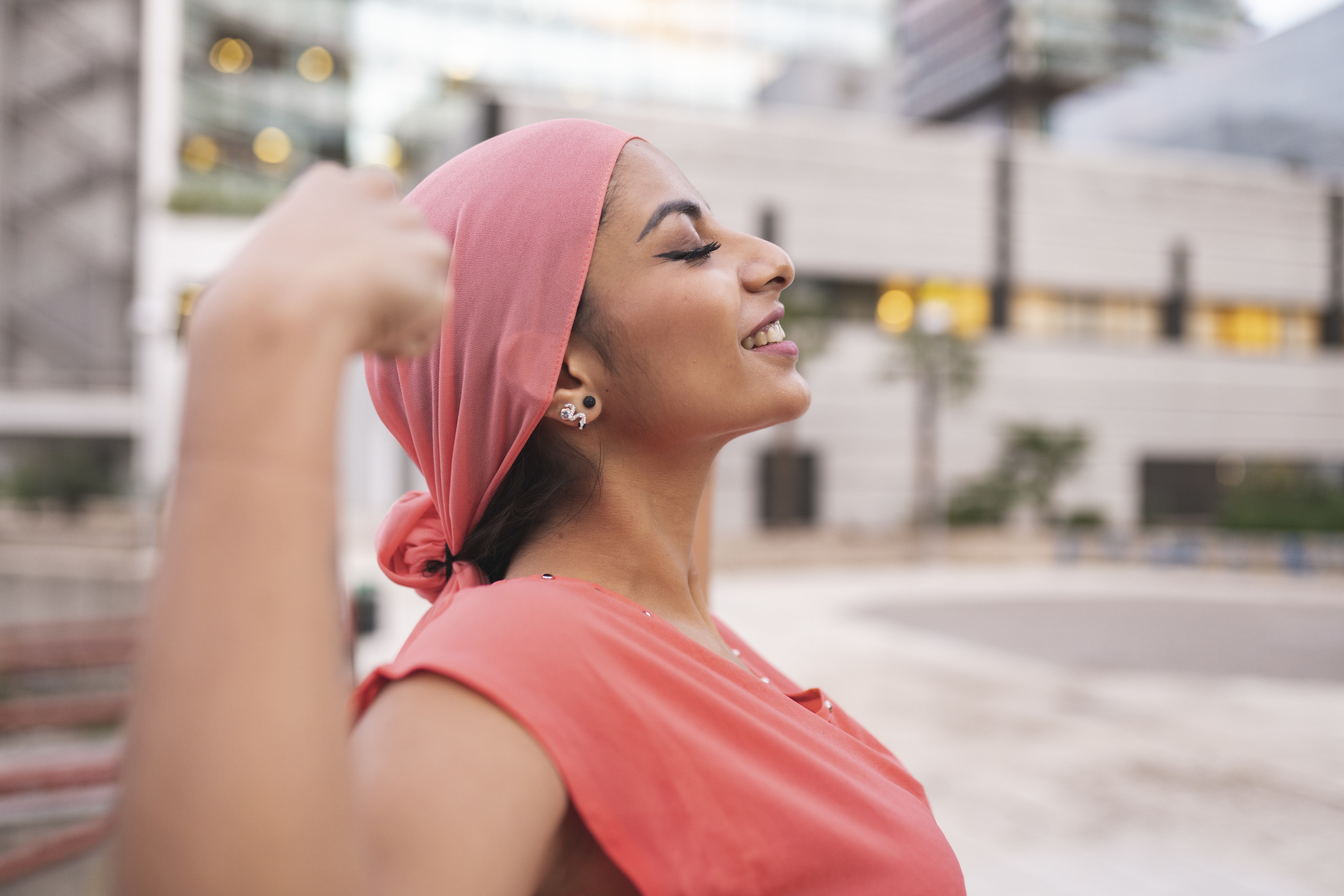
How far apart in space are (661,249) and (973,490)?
25963 mm

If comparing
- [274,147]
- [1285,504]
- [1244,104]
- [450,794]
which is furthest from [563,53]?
[450,794]

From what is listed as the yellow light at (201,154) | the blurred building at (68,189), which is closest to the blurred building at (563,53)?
the yellow light at (201,154)

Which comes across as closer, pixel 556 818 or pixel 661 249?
pixel 556 818

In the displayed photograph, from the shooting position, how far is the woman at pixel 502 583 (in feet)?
1.67

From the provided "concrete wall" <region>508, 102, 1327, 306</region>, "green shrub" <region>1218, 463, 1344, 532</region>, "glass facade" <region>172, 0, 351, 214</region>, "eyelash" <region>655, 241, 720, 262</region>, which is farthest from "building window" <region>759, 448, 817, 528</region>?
"eyelash" <region>655, 241, 720, 262</region>

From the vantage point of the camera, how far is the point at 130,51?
1145 inches

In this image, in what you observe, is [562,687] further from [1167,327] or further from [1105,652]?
[1167,327]

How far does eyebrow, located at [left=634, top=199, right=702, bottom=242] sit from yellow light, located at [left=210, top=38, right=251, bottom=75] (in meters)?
33.7

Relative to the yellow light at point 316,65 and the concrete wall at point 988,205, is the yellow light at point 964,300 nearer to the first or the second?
the concrete wall at point 988,205

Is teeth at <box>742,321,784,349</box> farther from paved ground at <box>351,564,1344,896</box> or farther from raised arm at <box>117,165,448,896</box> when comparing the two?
paved ground at <box>351,564,1344,896</box>

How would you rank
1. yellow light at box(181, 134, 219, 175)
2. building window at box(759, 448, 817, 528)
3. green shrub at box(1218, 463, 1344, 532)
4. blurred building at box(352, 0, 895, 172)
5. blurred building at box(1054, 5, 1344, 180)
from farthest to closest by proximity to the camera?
1. blurred building at box(352, 0, 895, 172)
2. yellow light at box(181, 134, 219, 175)
3. building window at box(759, 448, 817, 528)
4. green shrub at box(1218, 463, 1344, 532)
5. blurred building at box(1054, 5, 1344, 180)

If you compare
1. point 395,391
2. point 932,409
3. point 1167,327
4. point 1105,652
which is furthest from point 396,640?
point 1167,327

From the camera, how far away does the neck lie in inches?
40.1

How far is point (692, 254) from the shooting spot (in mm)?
1000
